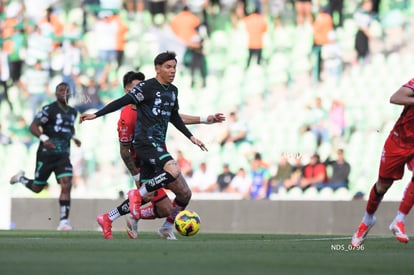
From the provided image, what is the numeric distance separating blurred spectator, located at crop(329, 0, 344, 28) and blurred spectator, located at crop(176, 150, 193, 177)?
431 centimetres

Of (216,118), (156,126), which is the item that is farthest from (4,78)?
(156,126)

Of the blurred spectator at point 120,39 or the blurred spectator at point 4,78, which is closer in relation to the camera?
the blurred spectator at point 120,39

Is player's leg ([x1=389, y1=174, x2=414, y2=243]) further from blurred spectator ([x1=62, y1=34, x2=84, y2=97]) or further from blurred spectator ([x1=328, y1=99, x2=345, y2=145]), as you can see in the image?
blurred spectator ([x1=62, y1=34, x2=84, y2=97])

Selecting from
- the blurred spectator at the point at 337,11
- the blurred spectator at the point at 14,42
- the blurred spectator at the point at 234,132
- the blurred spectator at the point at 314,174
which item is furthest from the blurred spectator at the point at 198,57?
the blurred spectator at the point at 14,42

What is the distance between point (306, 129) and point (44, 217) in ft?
19.0

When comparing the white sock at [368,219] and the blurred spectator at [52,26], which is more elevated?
the blurred spectator at [52,26]

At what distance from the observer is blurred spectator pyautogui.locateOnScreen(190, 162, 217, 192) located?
23656mm

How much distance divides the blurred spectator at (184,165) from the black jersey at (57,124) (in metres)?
4.53

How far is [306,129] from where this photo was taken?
23.7 metres

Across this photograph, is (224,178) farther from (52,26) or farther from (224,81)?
(52,26)

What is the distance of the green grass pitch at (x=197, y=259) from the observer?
8008 millimetres

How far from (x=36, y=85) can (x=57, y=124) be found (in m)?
6.81

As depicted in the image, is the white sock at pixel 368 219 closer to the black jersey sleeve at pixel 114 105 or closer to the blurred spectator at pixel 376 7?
the black jersey sleeve at pixel 114 105

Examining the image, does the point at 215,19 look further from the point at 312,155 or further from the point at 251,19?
the point at 312,155
